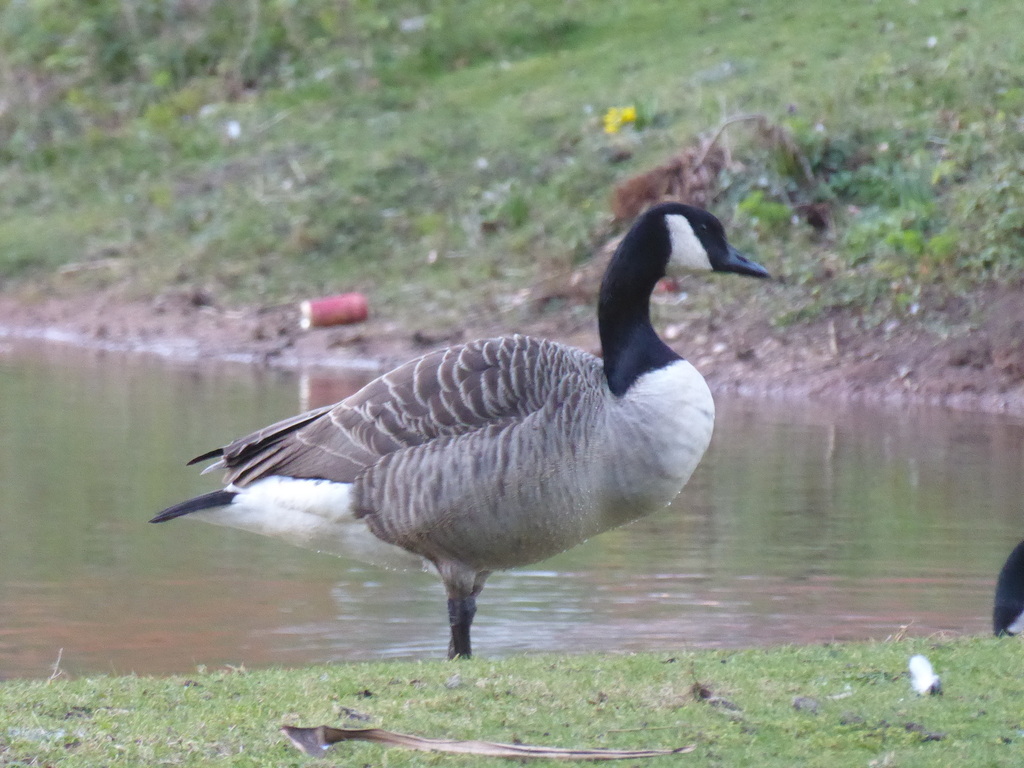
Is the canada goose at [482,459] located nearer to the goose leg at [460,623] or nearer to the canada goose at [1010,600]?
the goose leg at [460,623]

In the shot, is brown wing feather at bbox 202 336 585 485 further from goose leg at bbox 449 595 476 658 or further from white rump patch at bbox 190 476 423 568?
goose leg at bbox 449 595 476 658

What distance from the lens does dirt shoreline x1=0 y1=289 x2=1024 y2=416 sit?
10555mm

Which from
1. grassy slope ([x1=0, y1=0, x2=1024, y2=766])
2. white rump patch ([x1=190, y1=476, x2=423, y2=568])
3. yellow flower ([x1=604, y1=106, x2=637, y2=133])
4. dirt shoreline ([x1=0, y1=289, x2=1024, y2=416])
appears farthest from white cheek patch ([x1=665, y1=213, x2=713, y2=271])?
yellow flower ([x1=604, y1=106, x2=637, y2=133])

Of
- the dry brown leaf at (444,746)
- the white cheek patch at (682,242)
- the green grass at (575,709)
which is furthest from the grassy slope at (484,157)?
the white cheek patch at (682,242)

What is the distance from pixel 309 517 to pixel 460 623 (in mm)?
647

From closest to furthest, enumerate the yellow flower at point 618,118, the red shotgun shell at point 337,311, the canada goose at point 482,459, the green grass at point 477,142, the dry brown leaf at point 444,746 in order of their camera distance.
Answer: the dry brown leaf at point 444,746 → the canada goose at point 482,459 → the green grass at point 477,142 → the red shotgun shell at point 337,311 → the yellow flower at point 618,118

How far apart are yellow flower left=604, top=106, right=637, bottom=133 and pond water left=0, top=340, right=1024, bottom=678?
4.29 m

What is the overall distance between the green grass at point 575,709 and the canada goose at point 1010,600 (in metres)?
0.77

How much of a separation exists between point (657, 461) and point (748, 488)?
11.4ft

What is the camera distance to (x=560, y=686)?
421 centimetres

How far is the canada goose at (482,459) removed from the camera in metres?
5.22

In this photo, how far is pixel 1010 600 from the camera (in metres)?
5.40

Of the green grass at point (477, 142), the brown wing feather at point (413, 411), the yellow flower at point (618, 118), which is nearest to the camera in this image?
the brown wing feather at point (413, 411)

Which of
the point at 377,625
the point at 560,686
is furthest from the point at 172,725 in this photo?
the point at 377,625
